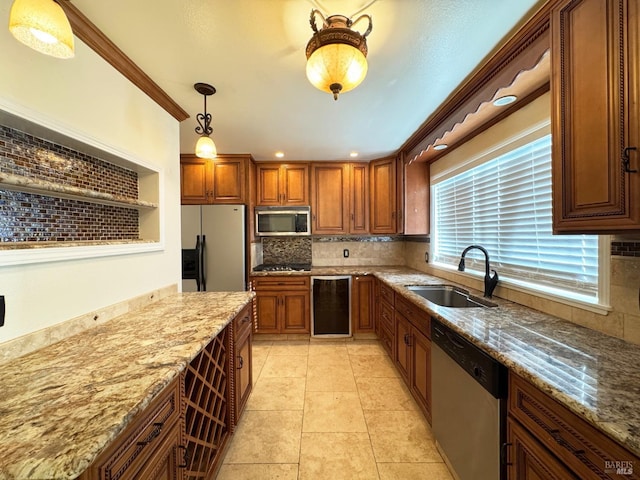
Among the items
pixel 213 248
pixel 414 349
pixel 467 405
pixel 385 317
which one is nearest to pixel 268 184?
pixel 213 248

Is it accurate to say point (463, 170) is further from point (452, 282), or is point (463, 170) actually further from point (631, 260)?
point (631, 260)

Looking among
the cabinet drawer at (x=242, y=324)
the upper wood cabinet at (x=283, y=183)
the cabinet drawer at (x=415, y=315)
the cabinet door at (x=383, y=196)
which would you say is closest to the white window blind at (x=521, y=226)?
the cabinet drawer at (x=415, y=315)

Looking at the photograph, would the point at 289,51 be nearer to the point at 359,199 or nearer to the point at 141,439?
the point at 141,439

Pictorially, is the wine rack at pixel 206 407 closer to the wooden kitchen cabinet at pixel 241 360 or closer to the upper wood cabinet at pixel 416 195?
the wooden kitchen cabinet at pixel 241 360

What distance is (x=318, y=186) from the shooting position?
3.68 meters

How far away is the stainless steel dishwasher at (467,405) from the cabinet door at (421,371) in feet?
0.38

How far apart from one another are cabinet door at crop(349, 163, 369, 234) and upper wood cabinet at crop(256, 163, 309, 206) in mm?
650

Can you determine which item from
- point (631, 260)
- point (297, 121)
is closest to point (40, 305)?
point (297, 121)

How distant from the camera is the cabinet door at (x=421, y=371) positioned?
5.97 feet

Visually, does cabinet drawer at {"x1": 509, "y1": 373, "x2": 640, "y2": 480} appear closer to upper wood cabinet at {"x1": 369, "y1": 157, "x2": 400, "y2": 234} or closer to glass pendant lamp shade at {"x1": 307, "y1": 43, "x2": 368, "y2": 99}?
glass pendant lamp shade at {"x1": 307, "y1": 43, "x2": 368, "y2": 99}

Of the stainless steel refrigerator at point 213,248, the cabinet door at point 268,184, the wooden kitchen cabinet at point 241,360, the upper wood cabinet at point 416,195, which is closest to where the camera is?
the wooden kitchen cabinet at point 241,360

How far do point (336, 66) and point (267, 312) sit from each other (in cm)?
296

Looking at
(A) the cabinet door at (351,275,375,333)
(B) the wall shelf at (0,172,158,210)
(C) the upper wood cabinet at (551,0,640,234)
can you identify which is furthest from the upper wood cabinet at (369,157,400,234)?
(B) the wall shelf at (0,172,158,210)

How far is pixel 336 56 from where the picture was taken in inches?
43.9
